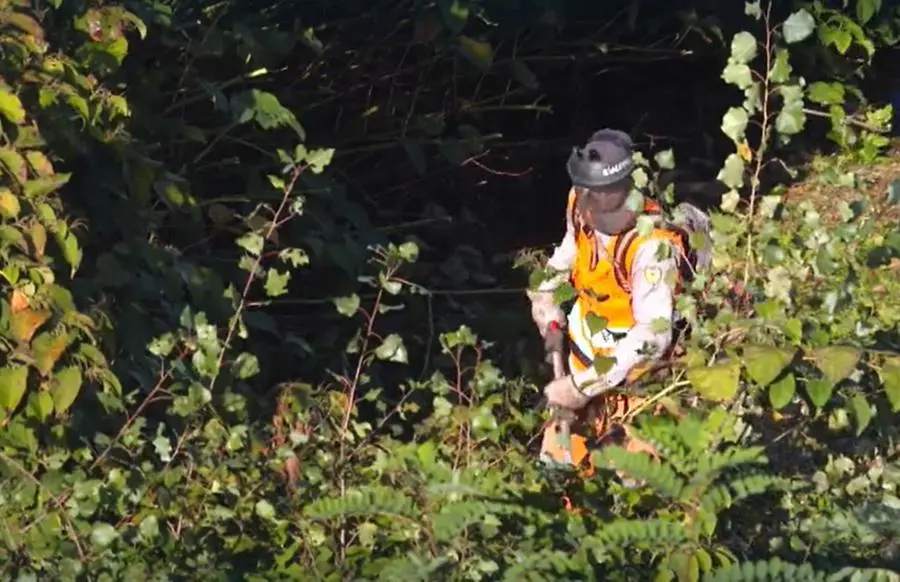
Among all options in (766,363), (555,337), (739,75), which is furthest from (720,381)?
(555,337)

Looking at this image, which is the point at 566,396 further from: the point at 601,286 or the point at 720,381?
the point at 720,381

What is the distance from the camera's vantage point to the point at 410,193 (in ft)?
27.0

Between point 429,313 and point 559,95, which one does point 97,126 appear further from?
point 559,95

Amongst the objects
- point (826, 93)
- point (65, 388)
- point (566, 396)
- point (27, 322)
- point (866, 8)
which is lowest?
point (826, 93)

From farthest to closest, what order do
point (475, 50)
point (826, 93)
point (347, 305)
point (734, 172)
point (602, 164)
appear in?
point (826, 93), point (475, 50), point (347, 305), point (602, 164), point (734, 172)

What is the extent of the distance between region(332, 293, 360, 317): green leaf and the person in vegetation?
30.5 inches

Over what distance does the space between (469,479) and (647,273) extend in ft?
3.92

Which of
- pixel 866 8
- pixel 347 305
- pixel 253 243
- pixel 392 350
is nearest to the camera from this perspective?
pixel 253 243

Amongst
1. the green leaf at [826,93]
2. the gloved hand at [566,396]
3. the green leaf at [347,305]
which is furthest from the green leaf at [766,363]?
the green leaf at [826,93]

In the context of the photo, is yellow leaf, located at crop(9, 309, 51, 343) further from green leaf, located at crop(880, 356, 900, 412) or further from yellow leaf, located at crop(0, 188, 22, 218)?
green leaf, located at crop(880, 356, 900, 412)

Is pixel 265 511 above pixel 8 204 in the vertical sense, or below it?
below

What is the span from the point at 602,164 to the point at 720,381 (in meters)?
1.22

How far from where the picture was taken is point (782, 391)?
4.18 m

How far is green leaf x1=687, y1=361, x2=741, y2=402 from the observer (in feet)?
13.7
